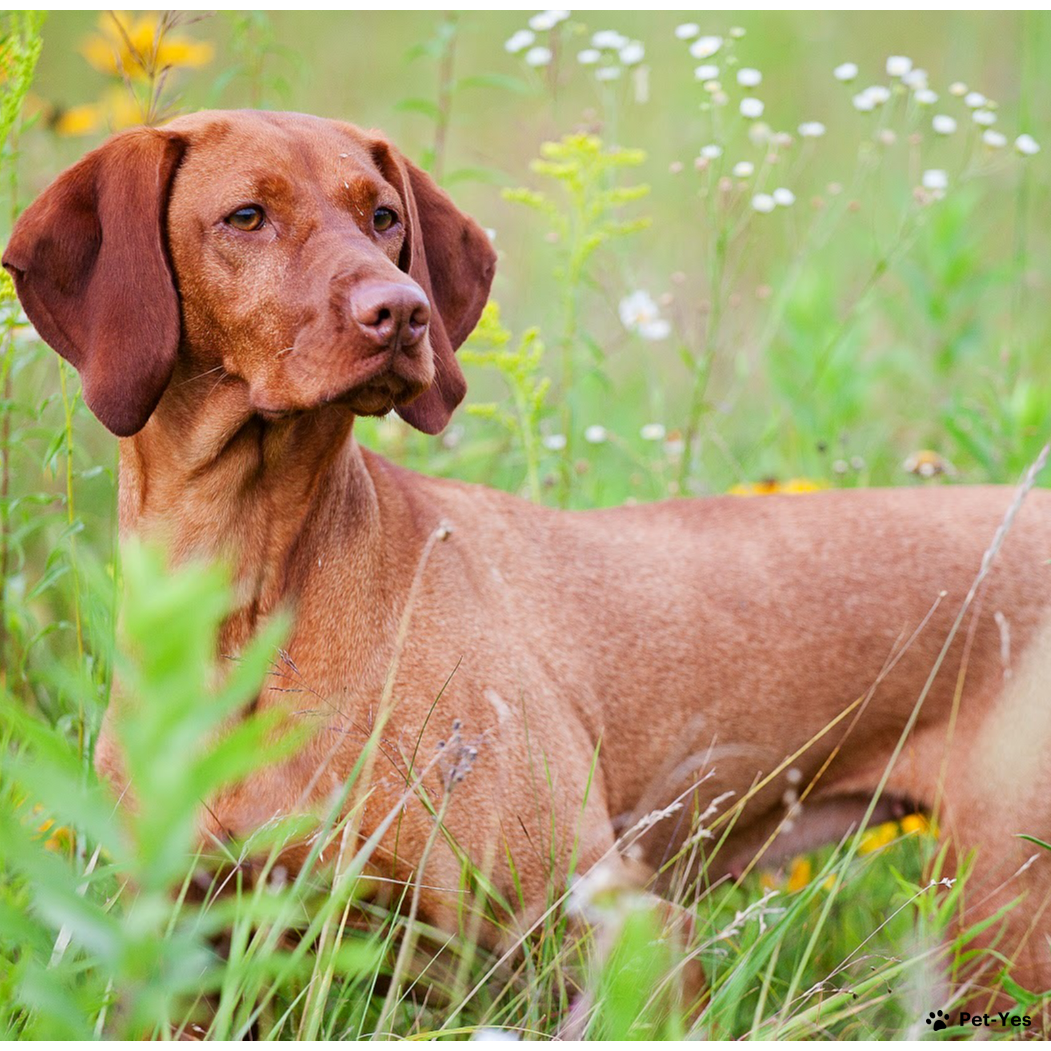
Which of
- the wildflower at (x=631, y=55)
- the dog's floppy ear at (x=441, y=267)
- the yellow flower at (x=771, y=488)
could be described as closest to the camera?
the dog's floppy ear at (x=441, y=267)

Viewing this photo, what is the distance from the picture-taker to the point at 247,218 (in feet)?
7.52

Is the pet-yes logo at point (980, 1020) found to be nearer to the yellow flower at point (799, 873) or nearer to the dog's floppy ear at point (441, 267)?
the yellow flower at point (799, 873)

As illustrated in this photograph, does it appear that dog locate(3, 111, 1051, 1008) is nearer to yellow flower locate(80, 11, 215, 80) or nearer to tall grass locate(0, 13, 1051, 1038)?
tall grass locate(0, 13, 1051, 1038)

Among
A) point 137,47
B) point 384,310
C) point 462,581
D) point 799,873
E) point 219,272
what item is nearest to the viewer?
point 384,310

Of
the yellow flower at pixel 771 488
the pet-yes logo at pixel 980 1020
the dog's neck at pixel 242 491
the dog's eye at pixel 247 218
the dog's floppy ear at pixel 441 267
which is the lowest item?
the pet-yes logo at pixel 980 1020

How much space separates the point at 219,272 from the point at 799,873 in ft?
7.68

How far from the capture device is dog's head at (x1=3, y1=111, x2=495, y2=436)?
2164mm

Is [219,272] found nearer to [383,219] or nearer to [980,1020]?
[383,219]

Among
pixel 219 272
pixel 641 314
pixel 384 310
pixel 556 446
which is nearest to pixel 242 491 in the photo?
pixel 219 272

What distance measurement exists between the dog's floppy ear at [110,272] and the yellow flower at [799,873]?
2.20m

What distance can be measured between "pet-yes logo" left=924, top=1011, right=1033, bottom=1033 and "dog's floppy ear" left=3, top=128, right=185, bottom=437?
5.98ft

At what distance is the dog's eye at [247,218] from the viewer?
7.48ft

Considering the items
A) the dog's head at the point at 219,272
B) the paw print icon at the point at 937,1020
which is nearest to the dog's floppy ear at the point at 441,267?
the dog's head at the point at 219,272

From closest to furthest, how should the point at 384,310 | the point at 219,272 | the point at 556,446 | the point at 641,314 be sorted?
the point at 384,310
the point at 219,272
the point at 556,446
the point at 641,314
